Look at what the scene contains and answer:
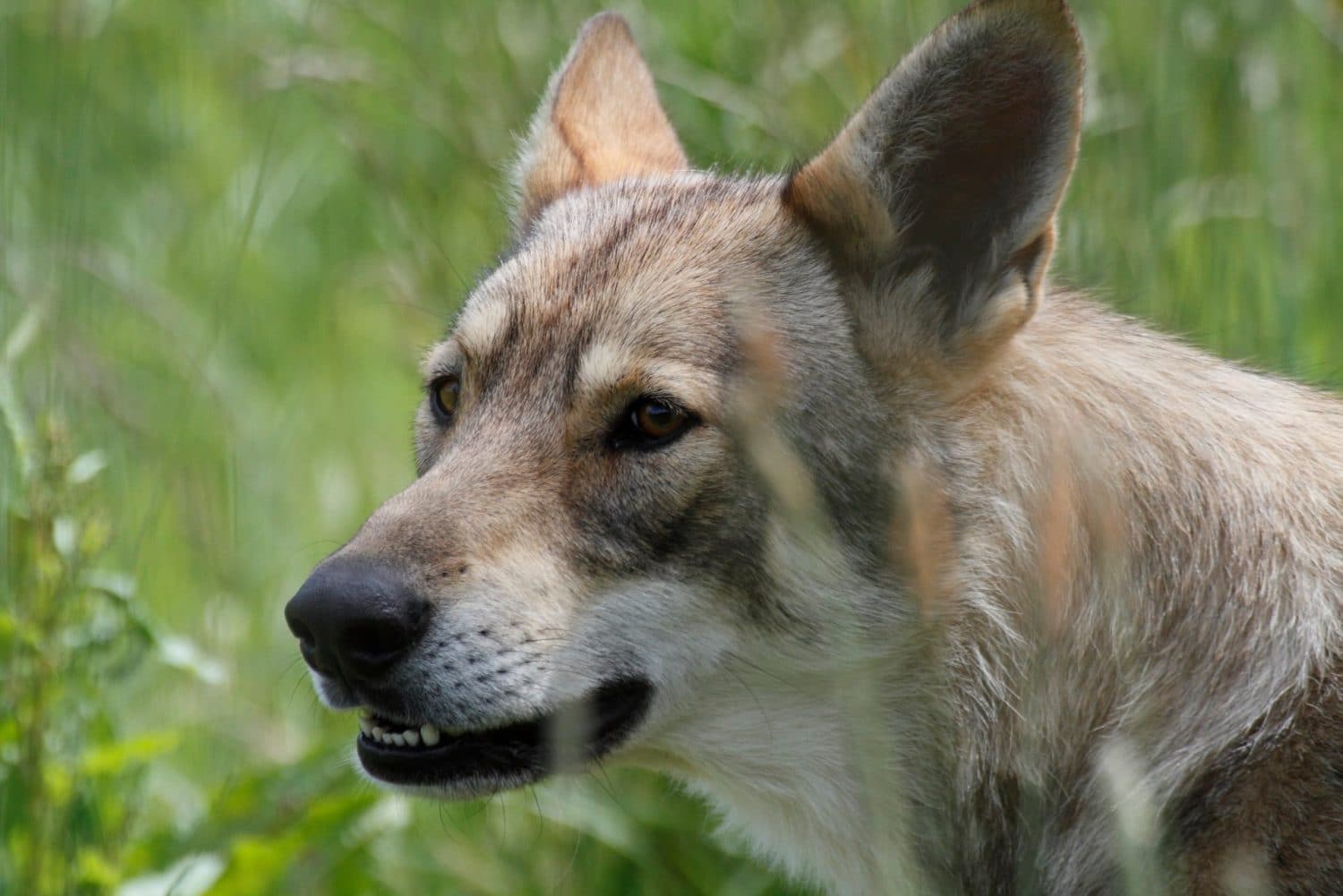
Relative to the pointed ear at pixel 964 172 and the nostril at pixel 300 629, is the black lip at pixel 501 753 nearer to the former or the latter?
the nostril at pixel 300 629

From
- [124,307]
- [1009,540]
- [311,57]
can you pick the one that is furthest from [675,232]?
[124,307]

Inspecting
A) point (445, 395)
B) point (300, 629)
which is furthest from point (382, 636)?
point (445, 395)

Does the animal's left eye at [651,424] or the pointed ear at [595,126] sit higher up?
the pointed ear at [595,126]

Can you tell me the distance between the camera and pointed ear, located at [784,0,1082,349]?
330 cm

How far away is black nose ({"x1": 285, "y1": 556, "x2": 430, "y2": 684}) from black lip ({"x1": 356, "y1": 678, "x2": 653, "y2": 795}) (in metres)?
0.26

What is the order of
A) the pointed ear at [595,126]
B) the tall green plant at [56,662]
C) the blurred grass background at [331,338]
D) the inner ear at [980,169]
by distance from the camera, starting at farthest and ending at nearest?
the pointed ear at [595,126], the blurred grass background at [331,338], the tall green plant at [56,662], the inner ear at [980,169]

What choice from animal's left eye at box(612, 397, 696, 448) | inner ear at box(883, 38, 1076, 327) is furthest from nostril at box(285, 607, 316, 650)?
inner ear at box(883, 38, 1076, 327)

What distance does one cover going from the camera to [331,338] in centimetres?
736

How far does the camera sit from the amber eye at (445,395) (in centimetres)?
399

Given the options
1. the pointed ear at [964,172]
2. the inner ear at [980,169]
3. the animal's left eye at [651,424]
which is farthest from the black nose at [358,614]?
the inner ear at [980,169]

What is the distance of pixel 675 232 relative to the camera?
3.80 m

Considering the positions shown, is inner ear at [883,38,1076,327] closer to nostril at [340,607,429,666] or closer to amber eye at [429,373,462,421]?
amber eye at [429,373,462,421]

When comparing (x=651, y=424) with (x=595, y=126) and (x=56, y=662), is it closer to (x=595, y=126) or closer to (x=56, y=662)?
(x=56, y=662)

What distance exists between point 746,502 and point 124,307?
472 centimetres
